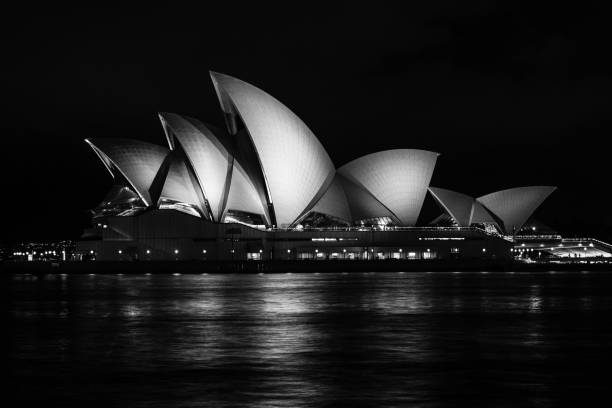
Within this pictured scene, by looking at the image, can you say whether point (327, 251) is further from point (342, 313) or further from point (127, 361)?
point (127, 361)

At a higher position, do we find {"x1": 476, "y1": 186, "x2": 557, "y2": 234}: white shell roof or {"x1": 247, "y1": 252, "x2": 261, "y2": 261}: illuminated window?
{"x1": 476, "y1": 186, "x2": 557, "y2": 234}: white shell roof

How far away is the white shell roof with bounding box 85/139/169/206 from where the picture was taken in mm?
70500

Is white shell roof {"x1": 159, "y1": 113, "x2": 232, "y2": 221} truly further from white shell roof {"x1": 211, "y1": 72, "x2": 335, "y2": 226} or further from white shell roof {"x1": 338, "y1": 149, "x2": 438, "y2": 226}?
white shell roof {"x1": 338, "y1": 149, "x2": 438, "y2": 226}

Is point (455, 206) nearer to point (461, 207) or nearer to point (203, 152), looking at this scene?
point (461, 207)

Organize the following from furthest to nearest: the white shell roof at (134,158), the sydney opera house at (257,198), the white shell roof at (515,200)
→ the white shell roof at (515,200) < the white shell roof at (134,158) < the sydney opera house at (257,198)

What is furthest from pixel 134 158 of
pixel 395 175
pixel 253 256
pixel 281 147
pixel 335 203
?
pixel 395 175

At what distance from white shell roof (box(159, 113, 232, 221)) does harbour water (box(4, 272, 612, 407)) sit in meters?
33.3

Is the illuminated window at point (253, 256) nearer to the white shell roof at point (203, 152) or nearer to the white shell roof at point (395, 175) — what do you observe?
the white shell roof at point (203, 152)

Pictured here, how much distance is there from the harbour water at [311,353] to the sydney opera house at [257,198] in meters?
33.3

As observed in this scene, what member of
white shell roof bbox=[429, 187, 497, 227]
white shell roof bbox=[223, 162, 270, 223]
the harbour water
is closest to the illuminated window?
white shell roof bbox=[223, 162, 270, 223]

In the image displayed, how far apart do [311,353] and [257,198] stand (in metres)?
52.9

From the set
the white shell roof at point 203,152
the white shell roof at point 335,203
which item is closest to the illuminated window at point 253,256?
the white shell roof at point 335,203

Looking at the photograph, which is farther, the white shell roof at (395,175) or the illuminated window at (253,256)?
the illuminated window at (253,256)

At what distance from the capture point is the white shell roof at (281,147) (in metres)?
64.5
